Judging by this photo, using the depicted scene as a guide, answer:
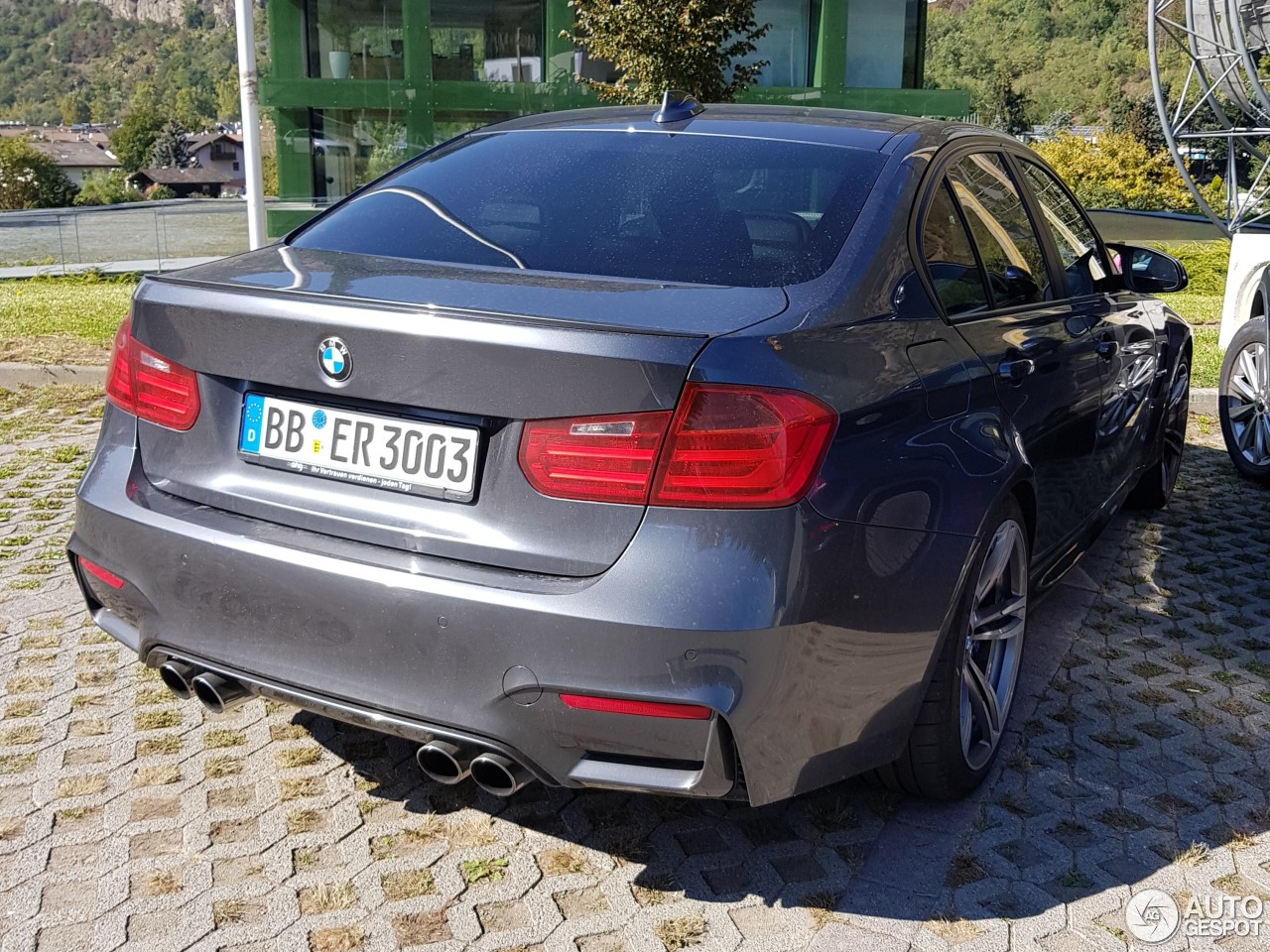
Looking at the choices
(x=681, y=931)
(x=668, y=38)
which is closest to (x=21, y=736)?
(x=681, y=931)

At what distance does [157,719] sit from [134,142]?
15378 cm

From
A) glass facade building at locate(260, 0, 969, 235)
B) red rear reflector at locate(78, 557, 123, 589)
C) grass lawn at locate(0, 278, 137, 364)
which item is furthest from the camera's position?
glass facade building at locate(260, 0, 969, 235)

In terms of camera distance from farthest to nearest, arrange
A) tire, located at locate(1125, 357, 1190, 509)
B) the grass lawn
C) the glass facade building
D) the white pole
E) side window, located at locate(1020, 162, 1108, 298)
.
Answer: the glass facade building < the white pole < the grass lawn < tire, located at locate(1125, 357, 1190, 509) < side window, located at locate(1020, 162, 1108, 298)

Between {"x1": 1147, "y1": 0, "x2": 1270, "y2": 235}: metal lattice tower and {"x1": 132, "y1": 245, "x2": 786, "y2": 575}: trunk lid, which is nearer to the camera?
{"x1": 132, "y1": 245, "x2": 786, "y2": 575}: trunk lid

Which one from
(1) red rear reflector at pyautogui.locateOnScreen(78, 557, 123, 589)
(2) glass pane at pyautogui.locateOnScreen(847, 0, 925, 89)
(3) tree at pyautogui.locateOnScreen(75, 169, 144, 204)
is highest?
(2) glass pane at pyautogui.locateOnScreen(847, 0, 925, 89)

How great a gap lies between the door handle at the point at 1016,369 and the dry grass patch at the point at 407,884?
1.79 m

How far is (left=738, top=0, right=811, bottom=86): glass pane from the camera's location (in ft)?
83.3

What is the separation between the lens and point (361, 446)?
251 cm

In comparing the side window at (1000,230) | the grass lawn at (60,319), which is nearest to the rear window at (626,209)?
the side window at (1000,230)

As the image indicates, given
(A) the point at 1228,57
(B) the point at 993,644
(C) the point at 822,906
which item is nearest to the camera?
(C) the point at 822,906

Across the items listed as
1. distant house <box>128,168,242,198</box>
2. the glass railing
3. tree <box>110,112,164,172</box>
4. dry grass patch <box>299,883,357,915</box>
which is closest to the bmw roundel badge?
dry grass patch <box>299,883,357,915</box>

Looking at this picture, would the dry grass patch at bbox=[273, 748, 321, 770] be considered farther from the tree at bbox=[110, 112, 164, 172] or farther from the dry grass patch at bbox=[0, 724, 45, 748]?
the tree at bbox=[110, 112, 164, 172]

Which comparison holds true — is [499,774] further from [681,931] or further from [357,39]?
[357,39]

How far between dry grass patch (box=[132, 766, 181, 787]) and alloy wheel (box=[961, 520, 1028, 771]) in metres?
1.92
